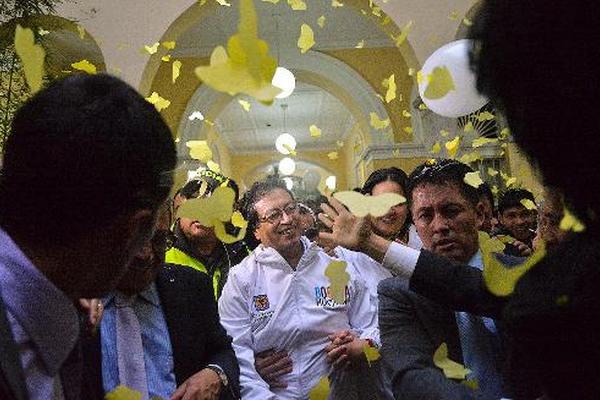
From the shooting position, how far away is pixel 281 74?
275 inches

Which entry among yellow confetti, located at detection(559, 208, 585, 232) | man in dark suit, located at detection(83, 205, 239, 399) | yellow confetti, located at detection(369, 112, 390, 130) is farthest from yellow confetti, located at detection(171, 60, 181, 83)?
yellow confetti, located at detection(559, 208, 585, 232)

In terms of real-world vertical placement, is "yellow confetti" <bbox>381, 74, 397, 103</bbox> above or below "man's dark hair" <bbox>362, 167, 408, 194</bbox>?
above

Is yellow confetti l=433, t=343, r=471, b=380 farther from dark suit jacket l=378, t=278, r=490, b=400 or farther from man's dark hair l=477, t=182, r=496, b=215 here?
man's dark hair l=477, t=182, r=496, b=215

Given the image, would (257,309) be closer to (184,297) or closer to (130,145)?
(184,297)

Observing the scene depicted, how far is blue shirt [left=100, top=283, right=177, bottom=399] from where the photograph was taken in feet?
5.40

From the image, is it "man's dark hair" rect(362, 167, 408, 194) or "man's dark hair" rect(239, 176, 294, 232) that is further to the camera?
"man's dark hair" rect(362, 167, 408, 194)

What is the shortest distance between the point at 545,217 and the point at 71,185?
71.9 inches

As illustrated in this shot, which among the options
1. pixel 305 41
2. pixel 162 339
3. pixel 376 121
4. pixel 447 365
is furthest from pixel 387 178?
pixel 376 121

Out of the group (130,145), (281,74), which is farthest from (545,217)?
(281,74)

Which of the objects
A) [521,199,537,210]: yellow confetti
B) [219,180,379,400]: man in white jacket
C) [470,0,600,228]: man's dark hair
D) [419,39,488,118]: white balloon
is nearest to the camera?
[470,0,600,228]: man's dark hair

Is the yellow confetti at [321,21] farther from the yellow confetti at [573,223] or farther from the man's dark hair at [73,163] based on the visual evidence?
the man's dark hair at [73,163]

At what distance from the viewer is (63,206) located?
3.13ft

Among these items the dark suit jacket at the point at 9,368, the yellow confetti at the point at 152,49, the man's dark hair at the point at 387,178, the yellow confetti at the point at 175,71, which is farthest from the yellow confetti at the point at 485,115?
the yellow confetti at the point at 175,71

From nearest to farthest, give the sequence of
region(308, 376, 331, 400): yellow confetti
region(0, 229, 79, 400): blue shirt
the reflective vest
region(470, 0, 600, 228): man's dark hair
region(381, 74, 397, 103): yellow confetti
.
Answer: region(470, 0, 600, 228): man's dark hair, region(0, 229, 79, 400): blue shirt, region(308, 376, 331, 400): yellow confetti, the reflective vest, region(381, 74, 397, 103): yellow confetti
